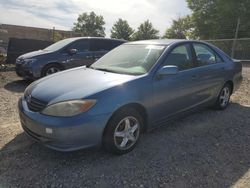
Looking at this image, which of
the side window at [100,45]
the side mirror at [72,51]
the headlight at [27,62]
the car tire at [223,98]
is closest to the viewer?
the car tire at [223,98]

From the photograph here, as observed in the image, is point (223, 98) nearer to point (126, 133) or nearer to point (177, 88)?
point (177, 88)

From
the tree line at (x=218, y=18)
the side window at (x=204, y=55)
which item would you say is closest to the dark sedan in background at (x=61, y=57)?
the side window at (x=204, y=55)

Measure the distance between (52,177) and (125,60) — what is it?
2142 millimetres

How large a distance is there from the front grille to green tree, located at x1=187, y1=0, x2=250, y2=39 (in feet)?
87.6

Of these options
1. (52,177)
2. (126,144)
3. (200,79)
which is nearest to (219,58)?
(200,79)

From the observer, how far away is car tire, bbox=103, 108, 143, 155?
10.6ft

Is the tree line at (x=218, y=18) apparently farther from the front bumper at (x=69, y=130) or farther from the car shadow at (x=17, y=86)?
the front bumper at (x=69, y=130)

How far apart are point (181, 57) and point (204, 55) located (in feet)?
2.55

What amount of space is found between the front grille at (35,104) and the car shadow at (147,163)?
0.64 metres

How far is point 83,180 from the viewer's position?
293 centimetres

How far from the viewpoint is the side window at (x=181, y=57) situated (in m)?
4.12

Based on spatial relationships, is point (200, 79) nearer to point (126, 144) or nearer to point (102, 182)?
point (126, 144)

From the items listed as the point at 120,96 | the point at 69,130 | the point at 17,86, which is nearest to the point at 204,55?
the point at 120,96

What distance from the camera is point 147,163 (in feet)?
10.8
